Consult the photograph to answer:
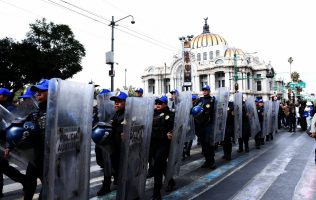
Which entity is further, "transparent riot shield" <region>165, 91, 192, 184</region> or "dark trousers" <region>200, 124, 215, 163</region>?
"dark trousers" <region>200, 124, 215, 163</region>

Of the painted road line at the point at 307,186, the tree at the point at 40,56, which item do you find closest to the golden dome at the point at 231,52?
the tree at the point at 40,56

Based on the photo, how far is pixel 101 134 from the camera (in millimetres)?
4043

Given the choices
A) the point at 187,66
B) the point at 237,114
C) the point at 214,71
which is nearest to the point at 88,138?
the point at 237,114

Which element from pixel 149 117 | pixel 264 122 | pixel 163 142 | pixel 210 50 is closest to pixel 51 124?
pixel 149 117

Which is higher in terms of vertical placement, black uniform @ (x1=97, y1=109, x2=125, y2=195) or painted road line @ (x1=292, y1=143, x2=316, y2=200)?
black uniform @ (x1=97, y1=109, x2=125, y2=195)

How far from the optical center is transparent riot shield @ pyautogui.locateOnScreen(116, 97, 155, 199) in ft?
12.3

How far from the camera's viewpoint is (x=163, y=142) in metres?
5.15

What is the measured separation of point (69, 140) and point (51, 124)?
0.32 metres

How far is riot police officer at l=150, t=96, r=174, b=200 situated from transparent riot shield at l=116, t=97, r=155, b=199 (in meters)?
0.45

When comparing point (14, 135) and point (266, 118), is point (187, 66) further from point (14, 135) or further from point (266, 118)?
point (14, 135)

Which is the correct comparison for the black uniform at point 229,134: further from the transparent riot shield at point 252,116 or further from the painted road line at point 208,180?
the transparent riot shield at point 252,116

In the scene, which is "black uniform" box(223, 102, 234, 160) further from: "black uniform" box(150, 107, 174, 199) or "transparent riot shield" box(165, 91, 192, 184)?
"black uniform" box(150, 107, 174, 199)

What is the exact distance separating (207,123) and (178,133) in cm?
231

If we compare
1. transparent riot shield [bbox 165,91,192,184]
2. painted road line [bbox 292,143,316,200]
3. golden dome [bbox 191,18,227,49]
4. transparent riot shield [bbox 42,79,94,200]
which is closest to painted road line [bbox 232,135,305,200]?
painted road line [bbox 292,143,316,200]
